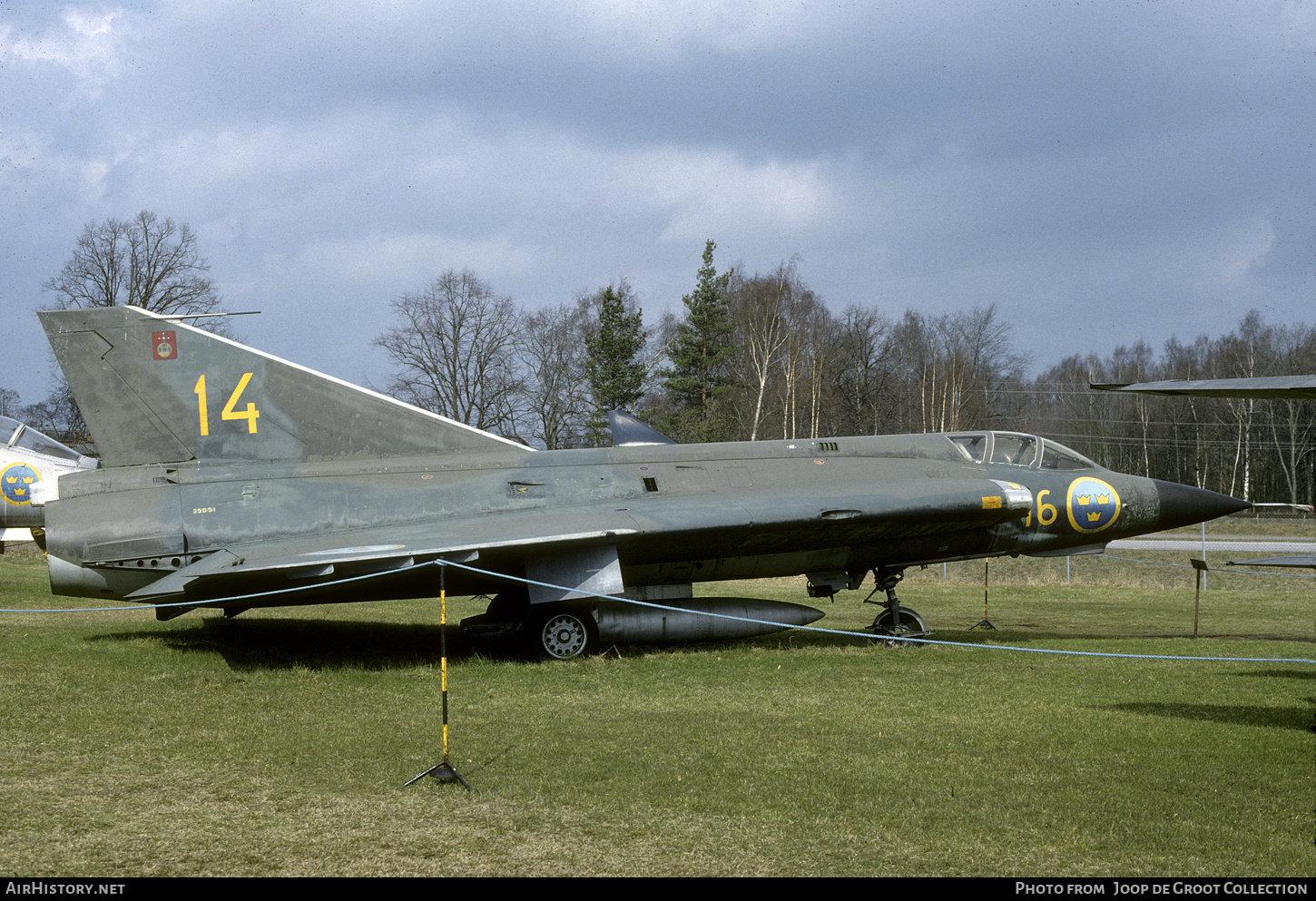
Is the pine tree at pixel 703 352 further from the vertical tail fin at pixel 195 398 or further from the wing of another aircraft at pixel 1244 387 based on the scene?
the wing of another aircraft at pixel 1244 387

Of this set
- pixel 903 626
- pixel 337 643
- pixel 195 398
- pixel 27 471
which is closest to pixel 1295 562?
pixel 903 626

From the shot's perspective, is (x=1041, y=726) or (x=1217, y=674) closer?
(x=1041, y=726)

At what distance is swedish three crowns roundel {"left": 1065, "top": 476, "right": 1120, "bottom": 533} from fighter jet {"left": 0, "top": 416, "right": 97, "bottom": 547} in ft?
48.3

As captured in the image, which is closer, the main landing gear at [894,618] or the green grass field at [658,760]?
the green grass field at [658,760]

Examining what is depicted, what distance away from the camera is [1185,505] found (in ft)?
44.4

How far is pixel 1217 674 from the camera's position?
10.2 metres

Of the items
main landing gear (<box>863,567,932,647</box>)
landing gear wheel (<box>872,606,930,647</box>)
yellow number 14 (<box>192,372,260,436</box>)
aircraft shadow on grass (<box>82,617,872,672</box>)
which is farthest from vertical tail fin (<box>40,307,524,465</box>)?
landing gear wheel (<box>872,606,930,647</box>)

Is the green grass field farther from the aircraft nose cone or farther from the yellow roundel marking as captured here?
the yellow roundel marking

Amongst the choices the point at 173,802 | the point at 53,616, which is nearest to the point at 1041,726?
the point at 173,802

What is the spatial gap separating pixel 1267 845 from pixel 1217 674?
19.3ft

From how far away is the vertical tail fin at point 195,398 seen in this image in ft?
38.3

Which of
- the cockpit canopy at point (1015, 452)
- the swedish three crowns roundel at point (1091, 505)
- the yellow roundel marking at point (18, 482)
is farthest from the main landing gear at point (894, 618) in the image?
the yellow roundel marking at point (18, 482)

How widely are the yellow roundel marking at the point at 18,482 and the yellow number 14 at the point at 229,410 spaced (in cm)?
604
